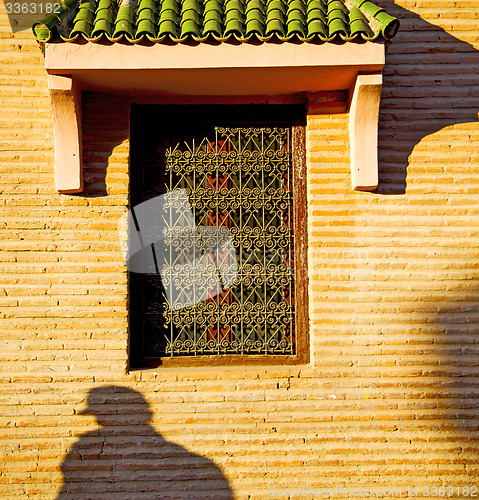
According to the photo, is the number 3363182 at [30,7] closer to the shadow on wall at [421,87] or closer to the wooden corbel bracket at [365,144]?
the wooden corbel bracket at [365,144]

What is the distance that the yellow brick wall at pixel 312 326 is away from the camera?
3.35m

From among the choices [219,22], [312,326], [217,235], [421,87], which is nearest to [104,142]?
[217,235]

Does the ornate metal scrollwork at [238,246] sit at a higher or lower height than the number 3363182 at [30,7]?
lower

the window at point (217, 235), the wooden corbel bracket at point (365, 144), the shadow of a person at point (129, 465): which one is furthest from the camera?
the window at point (217, 235)

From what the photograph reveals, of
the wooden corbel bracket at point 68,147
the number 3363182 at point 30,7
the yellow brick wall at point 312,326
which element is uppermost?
the number 3363182 at point 30,7

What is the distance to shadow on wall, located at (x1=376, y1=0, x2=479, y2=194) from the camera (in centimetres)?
362

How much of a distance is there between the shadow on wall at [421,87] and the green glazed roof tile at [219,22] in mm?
586

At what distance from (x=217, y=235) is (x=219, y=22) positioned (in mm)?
1498

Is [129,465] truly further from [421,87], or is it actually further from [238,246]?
[421,87]

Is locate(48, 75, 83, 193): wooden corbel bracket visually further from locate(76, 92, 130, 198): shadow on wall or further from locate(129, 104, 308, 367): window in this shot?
locate(129, 104, 308, 367): window

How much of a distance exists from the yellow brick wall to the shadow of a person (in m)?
0.01

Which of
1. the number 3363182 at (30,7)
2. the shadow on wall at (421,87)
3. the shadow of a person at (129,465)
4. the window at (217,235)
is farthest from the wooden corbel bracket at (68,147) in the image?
the shadow on wall at (421,87)

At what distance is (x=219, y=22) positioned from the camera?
316 centimetres

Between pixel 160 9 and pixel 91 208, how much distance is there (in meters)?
1.51
